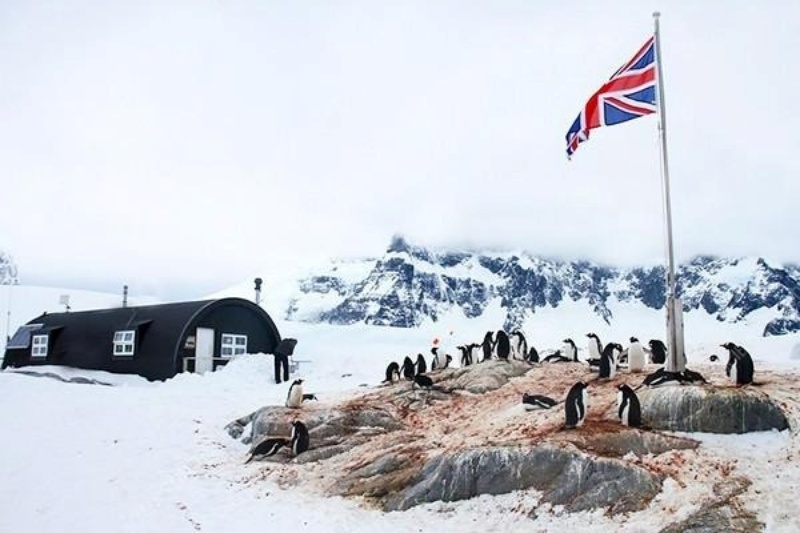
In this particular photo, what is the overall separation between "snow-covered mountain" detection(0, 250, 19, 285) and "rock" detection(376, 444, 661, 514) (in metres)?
143

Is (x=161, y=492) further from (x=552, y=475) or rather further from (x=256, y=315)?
(x=256, y=315)

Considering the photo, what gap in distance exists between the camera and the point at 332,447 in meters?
18.8

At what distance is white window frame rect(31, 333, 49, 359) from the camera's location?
42.2 metres

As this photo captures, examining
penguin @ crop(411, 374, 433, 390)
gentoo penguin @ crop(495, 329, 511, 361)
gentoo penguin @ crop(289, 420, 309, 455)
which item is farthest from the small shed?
gentoo penguin @ crop(289, 420, 309, 455)

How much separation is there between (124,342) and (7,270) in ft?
394

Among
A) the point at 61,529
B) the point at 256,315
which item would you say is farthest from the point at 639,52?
the point at 256,315

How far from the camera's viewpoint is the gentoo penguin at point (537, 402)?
17.7m

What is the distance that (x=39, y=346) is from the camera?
42500 millimetres

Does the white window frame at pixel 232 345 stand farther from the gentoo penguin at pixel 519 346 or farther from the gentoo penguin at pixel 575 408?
the gentoo penguin at pixel 575 408

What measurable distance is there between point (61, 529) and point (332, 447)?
6.30 metres

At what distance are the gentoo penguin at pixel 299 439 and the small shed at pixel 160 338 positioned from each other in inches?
680

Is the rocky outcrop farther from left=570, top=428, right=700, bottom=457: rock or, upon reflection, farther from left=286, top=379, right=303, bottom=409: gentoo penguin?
left=286, top=379, right=303, bottom=409: gentoo penguin

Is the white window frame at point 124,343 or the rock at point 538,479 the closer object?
the rock at point 538,479

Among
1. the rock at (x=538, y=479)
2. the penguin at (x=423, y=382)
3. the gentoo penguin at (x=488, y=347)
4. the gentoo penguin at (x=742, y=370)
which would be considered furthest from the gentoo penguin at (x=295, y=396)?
→ the gentoo penguin at (x=742, y=370)
